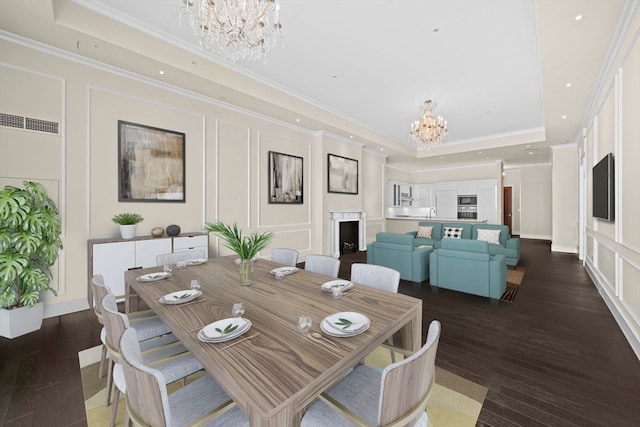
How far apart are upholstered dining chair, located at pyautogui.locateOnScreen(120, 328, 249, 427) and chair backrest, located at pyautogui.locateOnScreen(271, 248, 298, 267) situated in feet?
4.87

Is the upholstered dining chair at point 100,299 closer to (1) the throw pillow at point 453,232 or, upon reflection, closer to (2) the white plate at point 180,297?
(2) the white plate at point 180,297

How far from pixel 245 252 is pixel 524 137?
26.7 feet

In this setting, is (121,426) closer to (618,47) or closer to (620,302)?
(620,302)

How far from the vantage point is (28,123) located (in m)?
2.91

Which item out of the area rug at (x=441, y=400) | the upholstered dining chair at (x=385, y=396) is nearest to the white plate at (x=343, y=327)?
the upholstered dining chair at (x=385, y=396)

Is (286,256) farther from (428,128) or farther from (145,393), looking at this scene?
(428,128)

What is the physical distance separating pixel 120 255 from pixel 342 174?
4.91 meters

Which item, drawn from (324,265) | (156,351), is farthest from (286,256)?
(156,351)

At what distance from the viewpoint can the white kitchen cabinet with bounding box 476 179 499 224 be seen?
9.22 m

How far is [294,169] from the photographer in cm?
580

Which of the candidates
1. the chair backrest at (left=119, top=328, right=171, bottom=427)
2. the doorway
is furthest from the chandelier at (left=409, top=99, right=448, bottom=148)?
A: the doorway

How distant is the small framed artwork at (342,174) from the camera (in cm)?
649

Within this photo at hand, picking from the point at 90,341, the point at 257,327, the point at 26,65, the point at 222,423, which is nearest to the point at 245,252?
the point at 257,327

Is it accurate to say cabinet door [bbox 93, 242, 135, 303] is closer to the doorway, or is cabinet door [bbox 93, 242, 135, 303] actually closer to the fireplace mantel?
the fireplace mantel
